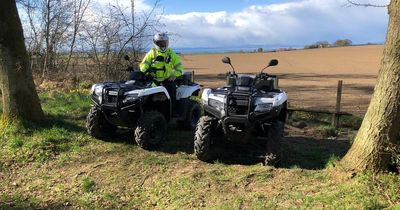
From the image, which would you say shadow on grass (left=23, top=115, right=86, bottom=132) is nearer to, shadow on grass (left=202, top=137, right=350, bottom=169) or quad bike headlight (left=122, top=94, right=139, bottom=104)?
quad bike headlight (left=122, top=94, right=139, bottom=104)

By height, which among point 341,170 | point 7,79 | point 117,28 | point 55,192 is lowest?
point 55,192

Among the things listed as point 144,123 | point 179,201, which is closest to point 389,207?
point 179,201

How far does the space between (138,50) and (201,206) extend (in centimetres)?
917

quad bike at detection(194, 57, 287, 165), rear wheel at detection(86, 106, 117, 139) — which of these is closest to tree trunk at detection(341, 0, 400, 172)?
quad bike at detection(194, 57, 287, 165)

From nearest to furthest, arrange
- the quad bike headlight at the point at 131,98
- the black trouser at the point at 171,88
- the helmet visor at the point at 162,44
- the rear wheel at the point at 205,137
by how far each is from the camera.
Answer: the rear wheel at the point at 205,137, the quad bike headlight at the point at 131,98, the helmet visor at the point at 162,44, the black trouser at the point at 171,88

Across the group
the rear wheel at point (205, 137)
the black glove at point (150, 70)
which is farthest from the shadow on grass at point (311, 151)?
the black glove at point (150, 70)

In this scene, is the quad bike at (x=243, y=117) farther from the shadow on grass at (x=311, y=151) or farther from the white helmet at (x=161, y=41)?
the white helmet at (x=161, y=41)

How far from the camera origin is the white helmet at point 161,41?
8.83 metres

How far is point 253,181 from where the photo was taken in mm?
6656

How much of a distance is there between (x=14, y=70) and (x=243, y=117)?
14.7 ft

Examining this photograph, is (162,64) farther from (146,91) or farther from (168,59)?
(146,91)

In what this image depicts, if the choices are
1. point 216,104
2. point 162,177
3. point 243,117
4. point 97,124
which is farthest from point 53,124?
point 243,117

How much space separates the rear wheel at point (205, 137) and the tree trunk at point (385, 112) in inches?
86.5

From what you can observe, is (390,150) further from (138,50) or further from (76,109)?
(138,50)
